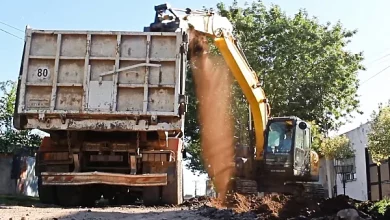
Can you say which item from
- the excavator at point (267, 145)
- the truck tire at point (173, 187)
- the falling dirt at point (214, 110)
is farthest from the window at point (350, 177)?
the truck tire at point (173, 187)

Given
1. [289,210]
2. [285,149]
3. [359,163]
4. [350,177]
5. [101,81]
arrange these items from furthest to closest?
[350,177] → [359,163] → [285,149] → [101,81] → [289,210]

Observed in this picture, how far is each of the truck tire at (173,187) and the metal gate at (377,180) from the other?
34.5ft

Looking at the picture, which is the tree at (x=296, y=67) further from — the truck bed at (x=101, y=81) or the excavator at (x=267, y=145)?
the truck bed at (x=101, y=81)

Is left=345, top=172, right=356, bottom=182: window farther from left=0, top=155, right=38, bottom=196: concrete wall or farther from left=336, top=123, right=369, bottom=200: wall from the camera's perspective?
left=0, top=155, right=38, bottom=196: concrete wall

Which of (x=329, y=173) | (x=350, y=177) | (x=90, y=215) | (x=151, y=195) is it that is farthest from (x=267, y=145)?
(x=350, y=177)

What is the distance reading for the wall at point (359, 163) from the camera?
2494 centimetres

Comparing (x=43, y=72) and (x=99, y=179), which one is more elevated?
(x=43, y=72)

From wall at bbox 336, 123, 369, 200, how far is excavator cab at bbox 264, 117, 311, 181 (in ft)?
30.7

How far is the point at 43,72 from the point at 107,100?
1395mm

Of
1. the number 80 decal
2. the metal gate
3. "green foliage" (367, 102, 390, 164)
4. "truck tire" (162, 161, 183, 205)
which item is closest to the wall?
the metal gate

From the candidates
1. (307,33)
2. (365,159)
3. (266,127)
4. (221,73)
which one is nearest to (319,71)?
(307,33)

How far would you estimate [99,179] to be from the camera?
36.5ft

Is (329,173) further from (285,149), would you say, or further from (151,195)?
(151,195)

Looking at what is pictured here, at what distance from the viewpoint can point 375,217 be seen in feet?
27.8
